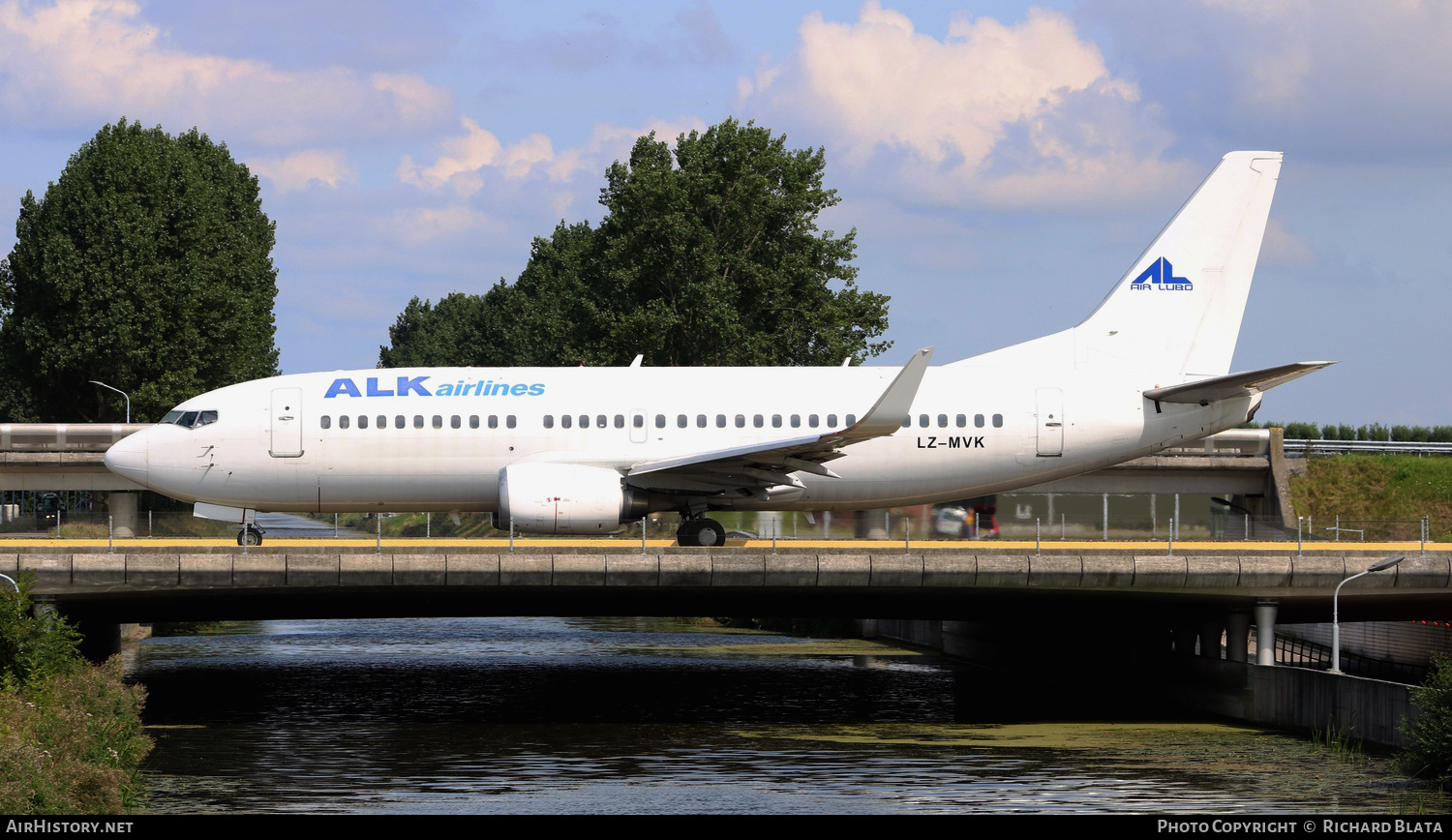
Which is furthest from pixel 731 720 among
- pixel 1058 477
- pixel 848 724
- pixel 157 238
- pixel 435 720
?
pixel 157 238

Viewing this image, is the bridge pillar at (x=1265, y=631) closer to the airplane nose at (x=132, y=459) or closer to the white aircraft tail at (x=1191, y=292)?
the white aircraft tail at (x=1191, y=292)

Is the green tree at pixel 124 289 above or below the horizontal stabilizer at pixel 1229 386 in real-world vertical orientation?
above

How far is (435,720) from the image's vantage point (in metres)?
42.6

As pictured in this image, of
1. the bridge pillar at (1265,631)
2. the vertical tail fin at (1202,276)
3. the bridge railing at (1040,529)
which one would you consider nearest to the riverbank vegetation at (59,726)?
the bridge railing at (1040,529)

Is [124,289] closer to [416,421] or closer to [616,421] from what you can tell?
[416,421]

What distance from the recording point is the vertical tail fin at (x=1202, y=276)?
4459cm

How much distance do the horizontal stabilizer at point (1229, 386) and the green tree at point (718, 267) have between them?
43.0 m

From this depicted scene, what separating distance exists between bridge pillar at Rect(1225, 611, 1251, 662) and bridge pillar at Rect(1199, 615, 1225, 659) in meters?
1.06

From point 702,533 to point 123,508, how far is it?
41.7m

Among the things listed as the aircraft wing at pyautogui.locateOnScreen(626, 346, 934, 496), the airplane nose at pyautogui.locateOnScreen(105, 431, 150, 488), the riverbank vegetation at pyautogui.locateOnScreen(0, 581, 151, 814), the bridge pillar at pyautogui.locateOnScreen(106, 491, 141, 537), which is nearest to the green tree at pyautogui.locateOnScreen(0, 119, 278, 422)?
the bridge pillar at pyautogui.locateOnScreen(106, 491, 141, 537)

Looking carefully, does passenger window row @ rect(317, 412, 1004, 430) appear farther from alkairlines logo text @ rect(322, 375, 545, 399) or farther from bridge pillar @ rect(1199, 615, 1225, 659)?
bridge pillar @ rect(1199, 615, 1225, 659)

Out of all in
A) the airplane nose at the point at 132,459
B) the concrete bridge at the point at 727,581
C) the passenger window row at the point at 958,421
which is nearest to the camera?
the concrete bridge at the point at 727,581

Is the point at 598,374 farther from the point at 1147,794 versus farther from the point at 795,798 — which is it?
the point at 1147,794

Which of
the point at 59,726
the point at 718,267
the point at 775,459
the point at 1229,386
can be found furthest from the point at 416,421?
the point at 718,267
